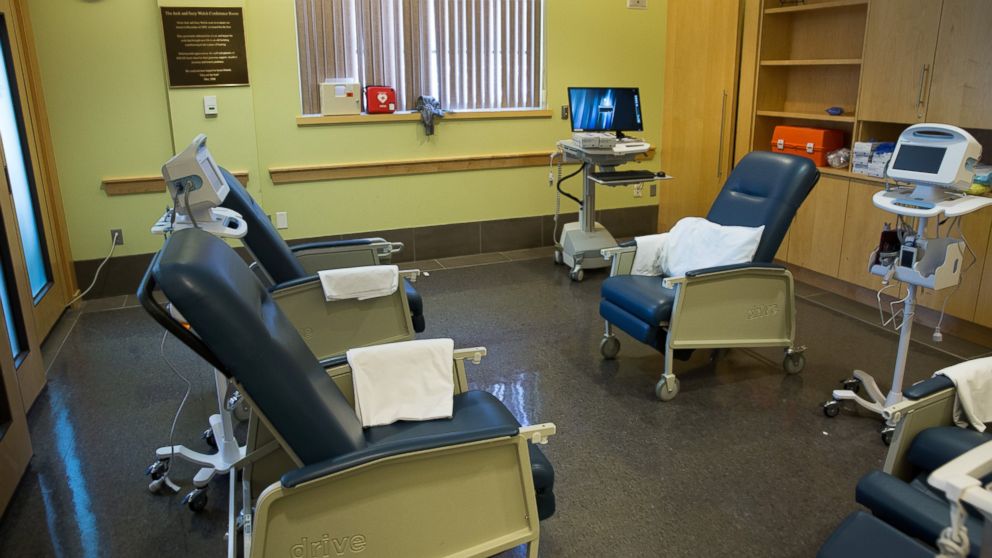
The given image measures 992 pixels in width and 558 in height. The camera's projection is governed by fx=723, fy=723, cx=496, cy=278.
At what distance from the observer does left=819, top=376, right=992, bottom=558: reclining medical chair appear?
1690 millimetres

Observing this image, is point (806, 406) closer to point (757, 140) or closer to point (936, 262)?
point (936, 262)

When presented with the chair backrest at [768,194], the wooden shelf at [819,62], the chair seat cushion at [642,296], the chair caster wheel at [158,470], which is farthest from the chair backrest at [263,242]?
the wooden shelf at [819,62]

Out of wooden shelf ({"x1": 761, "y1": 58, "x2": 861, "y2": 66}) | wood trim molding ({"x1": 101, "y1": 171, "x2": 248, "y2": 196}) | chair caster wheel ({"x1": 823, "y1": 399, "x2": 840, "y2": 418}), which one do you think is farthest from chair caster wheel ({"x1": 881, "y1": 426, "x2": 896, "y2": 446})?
wood trim molding ({"x1": 101, "y1": 171, "x2": 248, "y2": 196})

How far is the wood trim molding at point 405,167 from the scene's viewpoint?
195 inches

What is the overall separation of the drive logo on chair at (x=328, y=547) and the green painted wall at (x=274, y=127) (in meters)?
3.58

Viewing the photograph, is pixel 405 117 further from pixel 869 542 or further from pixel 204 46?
pixel 869 542

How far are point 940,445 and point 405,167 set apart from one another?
396cm

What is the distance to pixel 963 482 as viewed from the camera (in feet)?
4.50

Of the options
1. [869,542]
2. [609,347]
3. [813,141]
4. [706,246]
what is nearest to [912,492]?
[869,542]

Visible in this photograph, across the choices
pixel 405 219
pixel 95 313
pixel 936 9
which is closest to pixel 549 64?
pixel 405 219

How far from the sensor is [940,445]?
2.00m

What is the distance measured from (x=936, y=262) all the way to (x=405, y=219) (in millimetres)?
3545

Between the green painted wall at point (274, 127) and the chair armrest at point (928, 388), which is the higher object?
the green painted wall at point (274, 127)

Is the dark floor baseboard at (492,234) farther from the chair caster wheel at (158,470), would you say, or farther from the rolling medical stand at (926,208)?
the rolling medical stand at (926,208)
